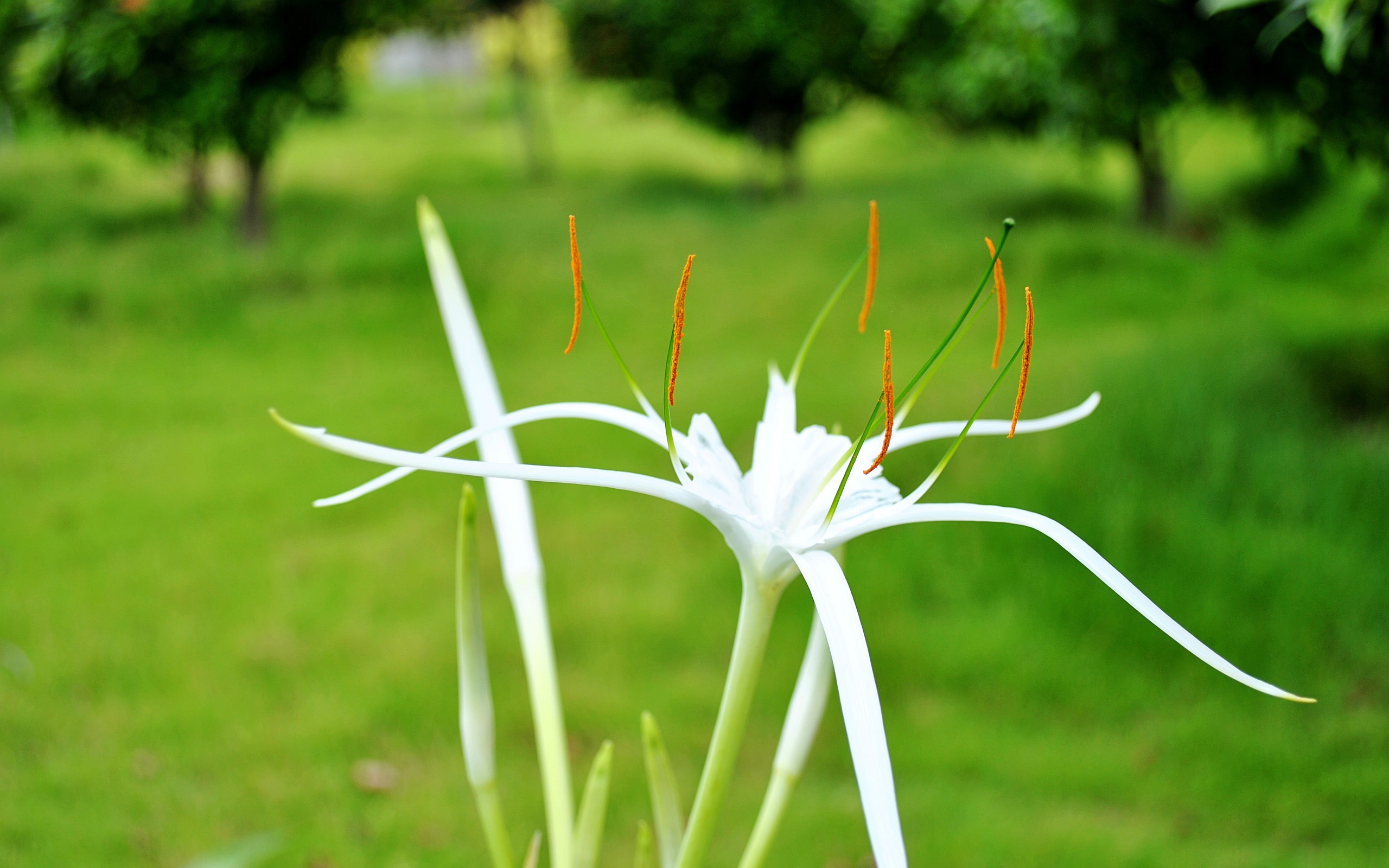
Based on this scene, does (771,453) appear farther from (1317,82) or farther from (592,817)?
(1317,82)

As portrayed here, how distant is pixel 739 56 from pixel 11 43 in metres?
5.45

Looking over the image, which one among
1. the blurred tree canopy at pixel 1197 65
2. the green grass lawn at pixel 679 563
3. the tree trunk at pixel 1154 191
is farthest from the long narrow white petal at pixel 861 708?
the tree trunk at pixel 1154 191

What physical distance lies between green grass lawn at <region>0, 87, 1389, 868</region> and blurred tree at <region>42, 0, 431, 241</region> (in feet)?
2.29

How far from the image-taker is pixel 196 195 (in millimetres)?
7184

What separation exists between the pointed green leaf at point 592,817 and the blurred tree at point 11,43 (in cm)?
708

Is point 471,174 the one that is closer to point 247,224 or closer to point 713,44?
point 713,44

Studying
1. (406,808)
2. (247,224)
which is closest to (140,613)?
(406,808)

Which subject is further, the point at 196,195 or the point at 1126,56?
the point at 196,195

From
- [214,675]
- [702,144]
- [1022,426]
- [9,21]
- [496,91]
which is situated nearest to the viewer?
[1022,426]

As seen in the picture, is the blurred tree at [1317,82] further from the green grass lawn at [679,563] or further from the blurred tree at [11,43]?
the blurred tree at [11,43]

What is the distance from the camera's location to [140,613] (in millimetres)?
3066

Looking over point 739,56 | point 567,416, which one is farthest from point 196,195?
point 567,416

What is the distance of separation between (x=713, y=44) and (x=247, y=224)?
15.1ft

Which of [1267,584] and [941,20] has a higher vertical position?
[941,20]
